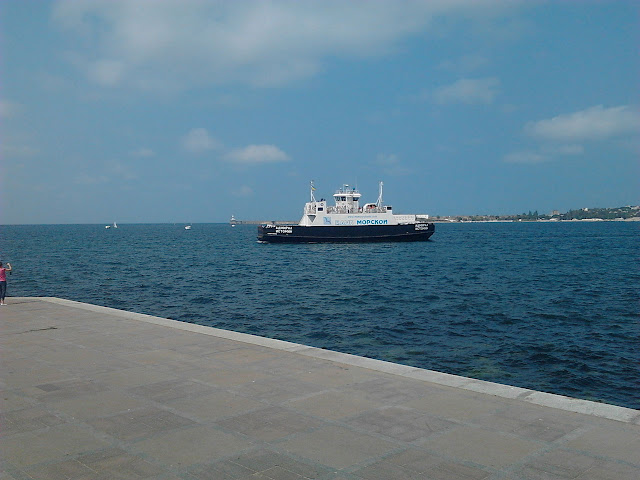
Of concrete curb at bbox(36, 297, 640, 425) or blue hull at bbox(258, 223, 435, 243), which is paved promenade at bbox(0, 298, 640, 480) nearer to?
concrete curb at bbox(36, 297, 640, 425)

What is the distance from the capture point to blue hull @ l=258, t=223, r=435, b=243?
68688 millimetres

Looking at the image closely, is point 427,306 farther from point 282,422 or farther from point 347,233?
point 347,233

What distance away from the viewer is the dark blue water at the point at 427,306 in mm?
13820

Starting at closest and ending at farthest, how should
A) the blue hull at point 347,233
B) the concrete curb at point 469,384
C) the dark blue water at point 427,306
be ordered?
1. the concrete curb at point 469,384
2. the dark blue water at point 427,306
3. the blue hull at point 347,233

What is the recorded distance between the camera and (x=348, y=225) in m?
68.6

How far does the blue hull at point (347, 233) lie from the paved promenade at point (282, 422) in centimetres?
5929

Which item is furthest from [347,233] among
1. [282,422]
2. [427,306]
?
[282,422]

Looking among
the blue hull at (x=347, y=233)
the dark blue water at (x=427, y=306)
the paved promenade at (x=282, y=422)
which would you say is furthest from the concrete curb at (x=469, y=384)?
the blue hull at (x=347, y=233)

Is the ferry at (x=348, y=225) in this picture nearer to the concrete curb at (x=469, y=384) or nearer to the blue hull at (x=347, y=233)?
the blue hull at (x=347, y=233)

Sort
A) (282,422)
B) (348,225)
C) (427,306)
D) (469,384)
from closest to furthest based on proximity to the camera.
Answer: (282,422)
(469,384)
(427,306)
(348,225)

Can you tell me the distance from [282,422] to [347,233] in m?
62.8

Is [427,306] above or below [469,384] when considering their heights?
below

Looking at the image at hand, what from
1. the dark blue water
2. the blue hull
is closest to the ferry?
the blue hull

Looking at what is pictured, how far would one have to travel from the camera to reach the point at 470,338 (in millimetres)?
16688
